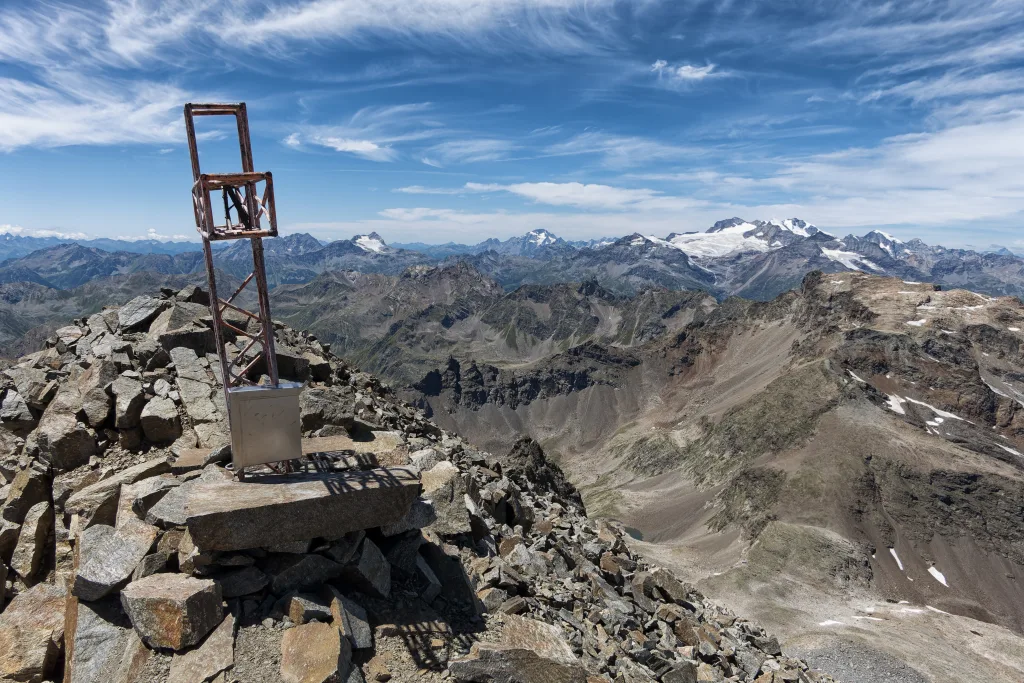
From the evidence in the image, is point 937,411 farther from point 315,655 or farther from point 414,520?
point 315,655

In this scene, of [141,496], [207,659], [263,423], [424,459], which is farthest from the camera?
[424,459]

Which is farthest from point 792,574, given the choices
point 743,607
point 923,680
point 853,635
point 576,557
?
point 576,557

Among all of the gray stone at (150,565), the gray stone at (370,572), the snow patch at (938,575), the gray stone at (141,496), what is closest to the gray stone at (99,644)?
the gray stone at (150,565)

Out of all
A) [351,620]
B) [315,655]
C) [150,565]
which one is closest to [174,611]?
[150,565]

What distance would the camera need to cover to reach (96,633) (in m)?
11.4

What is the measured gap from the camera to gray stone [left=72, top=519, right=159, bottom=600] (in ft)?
39.0

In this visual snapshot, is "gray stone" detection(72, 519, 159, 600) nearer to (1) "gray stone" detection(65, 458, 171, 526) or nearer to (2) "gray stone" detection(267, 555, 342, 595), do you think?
(1) "gray stone" detection(65, 458, 171, 526)

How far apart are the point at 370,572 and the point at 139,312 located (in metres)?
21.8

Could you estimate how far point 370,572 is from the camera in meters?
13.3

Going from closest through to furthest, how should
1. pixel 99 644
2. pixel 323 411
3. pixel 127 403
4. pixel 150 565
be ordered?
pixel 99 644, pixel 150 565, pixel 127 403, pixel 323 411

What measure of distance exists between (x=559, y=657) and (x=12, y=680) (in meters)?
12.5

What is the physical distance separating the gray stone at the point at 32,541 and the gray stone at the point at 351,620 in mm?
9491

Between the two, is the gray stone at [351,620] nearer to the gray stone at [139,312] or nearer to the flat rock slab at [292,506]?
the flat rock slab at [292,506]

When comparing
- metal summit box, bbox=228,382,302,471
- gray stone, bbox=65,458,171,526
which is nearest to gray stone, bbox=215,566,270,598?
metal summit box, bbox=228,382,302,471
